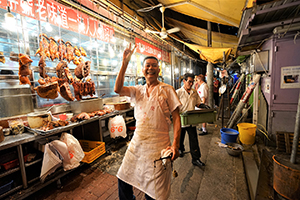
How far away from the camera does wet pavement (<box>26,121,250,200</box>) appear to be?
2.88 m

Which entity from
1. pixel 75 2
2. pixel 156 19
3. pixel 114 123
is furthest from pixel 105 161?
pixel 156 19

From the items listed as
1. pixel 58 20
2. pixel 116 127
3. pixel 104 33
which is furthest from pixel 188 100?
pixel 58 20

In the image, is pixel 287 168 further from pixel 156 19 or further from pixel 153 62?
pixel 156 19

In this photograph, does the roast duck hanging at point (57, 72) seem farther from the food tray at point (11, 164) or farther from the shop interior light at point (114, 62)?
the shop interior light at point (114, 62)

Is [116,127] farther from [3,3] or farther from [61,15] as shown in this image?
[3,3]

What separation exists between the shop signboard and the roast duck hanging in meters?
0.54

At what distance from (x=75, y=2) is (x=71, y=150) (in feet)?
14.3

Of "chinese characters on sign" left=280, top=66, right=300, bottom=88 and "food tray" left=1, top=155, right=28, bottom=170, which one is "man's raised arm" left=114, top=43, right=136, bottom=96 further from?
"chinese characters on sign" left=280, top=66, right=300, bottom=88

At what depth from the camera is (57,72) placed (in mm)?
3537

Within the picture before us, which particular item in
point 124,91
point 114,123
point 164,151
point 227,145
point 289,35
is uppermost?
point 289,35

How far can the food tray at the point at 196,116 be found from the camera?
135 inches

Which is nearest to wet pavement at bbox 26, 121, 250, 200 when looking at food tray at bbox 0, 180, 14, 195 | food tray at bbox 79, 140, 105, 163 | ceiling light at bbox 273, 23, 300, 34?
food tray at bbox 79, 140, 105, 163

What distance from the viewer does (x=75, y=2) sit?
13.8 ft

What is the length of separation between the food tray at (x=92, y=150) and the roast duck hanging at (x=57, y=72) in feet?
4.89
